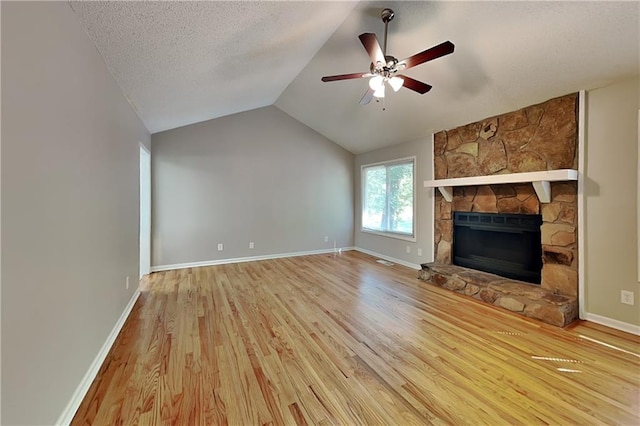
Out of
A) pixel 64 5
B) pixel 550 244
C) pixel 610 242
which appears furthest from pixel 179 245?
pixel 610 242

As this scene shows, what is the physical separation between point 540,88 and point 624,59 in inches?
24.3

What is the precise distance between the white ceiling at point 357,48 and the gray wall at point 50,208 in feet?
1.28

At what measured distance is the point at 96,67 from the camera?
6.67ft

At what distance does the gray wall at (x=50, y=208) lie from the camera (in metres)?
1.09

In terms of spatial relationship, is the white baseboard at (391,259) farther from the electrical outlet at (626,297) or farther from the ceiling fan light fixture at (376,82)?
the ceiling fan light fixture at (376,82)

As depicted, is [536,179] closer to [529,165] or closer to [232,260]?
[529,165]

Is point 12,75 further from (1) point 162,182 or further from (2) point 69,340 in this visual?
(1) point 162,182

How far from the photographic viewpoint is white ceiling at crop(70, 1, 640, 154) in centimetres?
198

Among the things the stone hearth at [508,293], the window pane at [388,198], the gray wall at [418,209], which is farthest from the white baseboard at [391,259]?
the stone hearth at [508,293]

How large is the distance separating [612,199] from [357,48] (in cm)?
302

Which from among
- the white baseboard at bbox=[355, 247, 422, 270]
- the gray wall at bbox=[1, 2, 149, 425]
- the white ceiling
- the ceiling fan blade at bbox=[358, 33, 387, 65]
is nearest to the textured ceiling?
the white ceiling

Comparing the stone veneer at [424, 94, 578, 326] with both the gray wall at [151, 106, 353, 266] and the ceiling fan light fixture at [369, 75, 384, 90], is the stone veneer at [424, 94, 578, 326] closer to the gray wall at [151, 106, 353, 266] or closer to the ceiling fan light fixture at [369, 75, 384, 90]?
the ceiling fan light fixture at [369, 75, 384, 90]

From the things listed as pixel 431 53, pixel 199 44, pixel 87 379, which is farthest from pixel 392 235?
pixel 87 379

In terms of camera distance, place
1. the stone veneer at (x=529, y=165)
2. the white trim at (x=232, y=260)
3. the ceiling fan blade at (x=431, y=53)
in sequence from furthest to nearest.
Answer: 1. the white trim at (x=232, y=260)
2. the stone veneer at (x=529, y=165)
3. the ceiling fan blade at (x=431, y=53)
